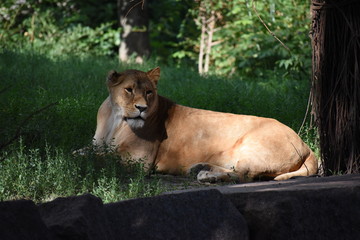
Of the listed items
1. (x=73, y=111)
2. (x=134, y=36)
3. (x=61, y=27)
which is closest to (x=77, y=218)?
(x=73, y=111)

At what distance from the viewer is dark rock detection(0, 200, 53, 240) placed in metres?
3.37

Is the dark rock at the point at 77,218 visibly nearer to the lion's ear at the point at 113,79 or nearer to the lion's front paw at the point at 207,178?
the lion's front paw at the point at 207,178

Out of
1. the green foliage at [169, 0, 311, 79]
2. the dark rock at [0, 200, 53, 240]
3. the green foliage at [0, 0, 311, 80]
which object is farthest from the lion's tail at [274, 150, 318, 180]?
the green foliage at [169, 0, 311, 79]

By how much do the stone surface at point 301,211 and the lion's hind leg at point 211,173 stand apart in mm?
2238

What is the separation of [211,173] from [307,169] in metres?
0.95

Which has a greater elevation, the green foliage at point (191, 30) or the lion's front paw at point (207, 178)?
the green foliage at point (191, 30)

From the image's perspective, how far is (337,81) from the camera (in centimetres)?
551

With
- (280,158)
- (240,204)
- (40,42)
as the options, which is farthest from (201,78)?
(240,204)

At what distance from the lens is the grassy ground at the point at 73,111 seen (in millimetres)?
5426

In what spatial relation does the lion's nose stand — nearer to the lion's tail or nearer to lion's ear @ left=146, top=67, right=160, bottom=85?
lion's ear @ left=146, top=67, right=160, bottom=85

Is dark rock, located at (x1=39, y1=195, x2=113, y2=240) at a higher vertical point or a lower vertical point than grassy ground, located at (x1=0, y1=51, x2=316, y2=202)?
higher

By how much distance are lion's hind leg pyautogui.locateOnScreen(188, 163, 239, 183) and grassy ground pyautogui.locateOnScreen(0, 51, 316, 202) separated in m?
0.44

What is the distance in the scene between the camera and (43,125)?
679 centimetres

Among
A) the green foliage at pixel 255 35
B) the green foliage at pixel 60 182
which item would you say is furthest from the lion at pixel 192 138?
the green foliage at pixel 255 35
